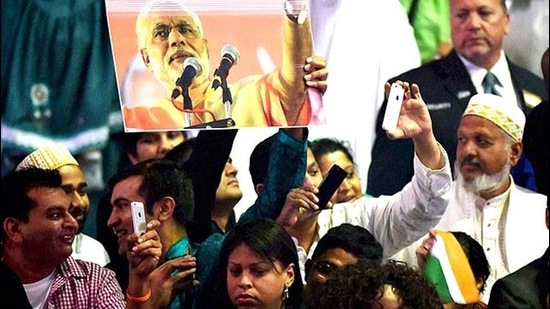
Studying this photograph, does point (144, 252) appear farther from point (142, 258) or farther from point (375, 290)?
point (375, 290)

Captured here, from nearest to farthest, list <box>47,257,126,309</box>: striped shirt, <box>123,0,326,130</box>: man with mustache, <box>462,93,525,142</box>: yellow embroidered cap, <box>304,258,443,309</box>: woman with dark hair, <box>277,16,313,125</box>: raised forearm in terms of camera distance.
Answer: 1. <box>304,258,443,309</box>: woman with dark hair
2. <box>47,257,126,309</box>: striped shirt
3. <box>123,0,326,130</box>: man with mustache
4. <box>277,16,313,125</box>: raised forearm
5. <box>462,93,525,142</box>: yellow embroidered cap

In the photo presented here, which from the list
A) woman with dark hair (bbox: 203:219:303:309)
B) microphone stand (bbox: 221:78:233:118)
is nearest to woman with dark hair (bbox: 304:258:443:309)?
woman with dark hair (bbox: 203:219:303:309)

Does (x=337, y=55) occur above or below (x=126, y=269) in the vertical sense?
above

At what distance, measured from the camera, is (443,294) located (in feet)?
12.0

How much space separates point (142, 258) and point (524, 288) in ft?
3.80

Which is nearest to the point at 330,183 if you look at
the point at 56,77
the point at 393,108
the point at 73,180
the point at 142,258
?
the point at 393,108

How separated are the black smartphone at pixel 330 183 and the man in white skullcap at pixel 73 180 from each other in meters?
0.69

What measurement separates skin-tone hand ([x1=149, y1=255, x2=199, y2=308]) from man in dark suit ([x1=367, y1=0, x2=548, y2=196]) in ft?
1.98

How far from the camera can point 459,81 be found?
3.76 metres

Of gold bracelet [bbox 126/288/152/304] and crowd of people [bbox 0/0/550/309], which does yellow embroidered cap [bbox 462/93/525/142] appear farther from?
gold bracelet [bbox 126/288/152/304]

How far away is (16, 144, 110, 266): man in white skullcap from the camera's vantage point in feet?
11.1

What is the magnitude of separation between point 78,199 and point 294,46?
30.9 inches

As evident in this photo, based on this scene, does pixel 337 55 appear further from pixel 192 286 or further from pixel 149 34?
pixel 192 286

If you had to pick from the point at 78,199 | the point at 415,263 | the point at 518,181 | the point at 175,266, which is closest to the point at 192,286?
the point at 175,266
